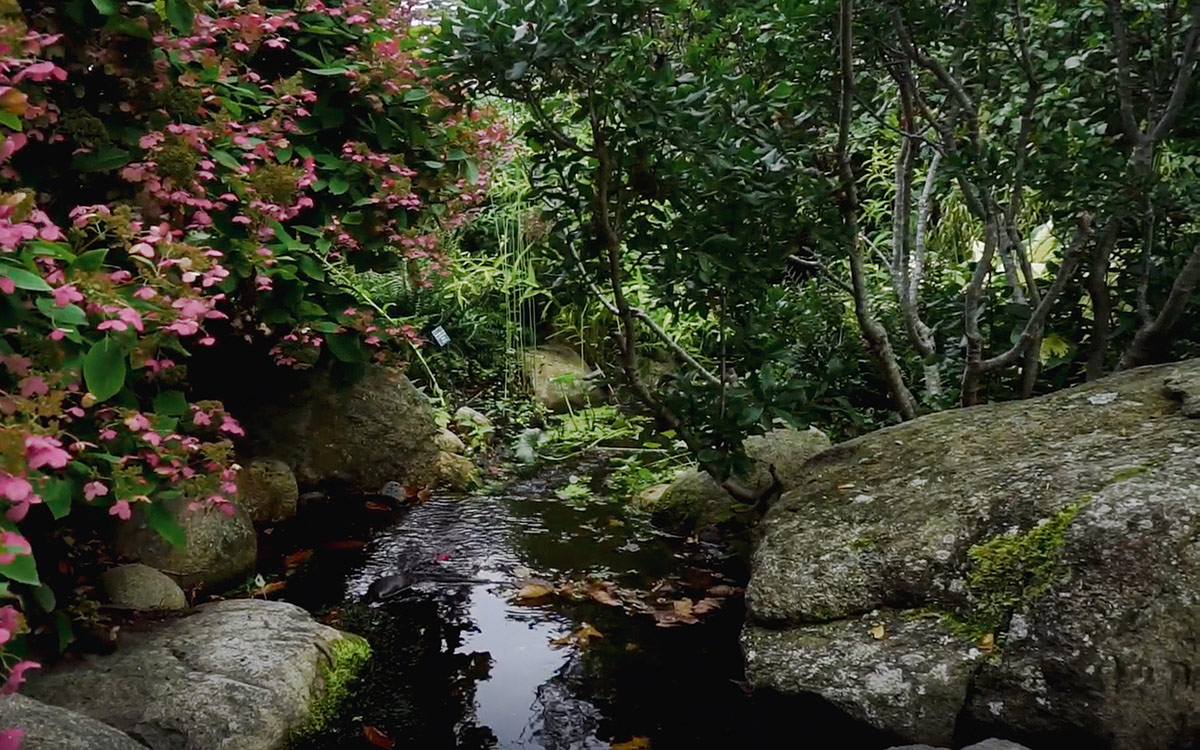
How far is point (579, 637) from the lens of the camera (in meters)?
2.69

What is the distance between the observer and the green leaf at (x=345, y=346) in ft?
10.9

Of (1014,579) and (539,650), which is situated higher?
(1014,579)

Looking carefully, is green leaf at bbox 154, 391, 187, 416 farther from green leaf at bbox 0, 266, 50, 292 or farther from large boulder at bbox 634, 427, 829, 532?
large boulder at bbox 634, 427, 829, 532

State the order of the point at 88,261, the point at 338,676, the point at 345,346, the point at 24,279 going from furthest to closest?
the point at 345,346 → the point at 338,676 → the point at 88,261 → the point at 24,279

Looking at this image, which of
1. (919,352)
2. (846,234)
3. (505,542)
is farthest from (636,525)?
(846,234)

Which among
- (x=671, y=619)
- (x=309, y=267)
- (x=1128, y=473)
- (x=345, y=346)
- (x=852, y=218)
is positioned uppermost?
(x=309, y=267)

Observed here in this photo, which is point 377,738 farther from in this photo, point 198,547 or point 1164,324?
point 1164,324

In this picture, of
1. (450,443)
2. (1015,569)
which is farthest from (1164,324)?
(450,443)

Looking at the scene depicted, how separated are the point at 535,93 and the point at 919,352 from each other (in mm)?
1650

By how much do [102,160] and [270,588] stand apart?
1.53 m

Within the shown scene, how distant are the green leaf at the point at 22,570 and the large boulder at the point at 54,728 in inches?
23.4

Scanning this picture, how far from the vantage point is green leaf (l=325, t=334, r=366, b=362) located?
10.9 ft

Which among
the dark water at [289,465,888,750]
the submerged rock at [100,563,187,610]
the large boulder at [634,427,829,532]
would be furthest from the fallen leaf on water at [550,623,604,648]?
the submerged rock at [100,563,187,610]

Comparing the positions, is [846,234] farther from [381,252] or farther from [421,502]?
[421,502]
